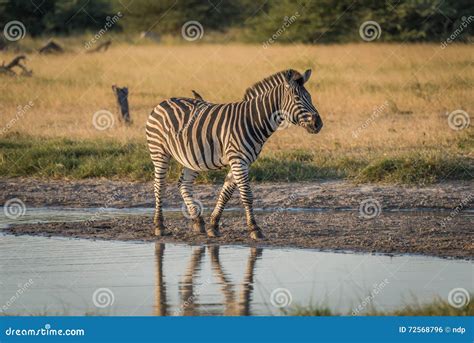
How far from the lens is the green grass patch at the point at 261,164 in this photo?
13.5 metres

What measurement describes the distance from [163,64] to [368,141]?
43.5 ft

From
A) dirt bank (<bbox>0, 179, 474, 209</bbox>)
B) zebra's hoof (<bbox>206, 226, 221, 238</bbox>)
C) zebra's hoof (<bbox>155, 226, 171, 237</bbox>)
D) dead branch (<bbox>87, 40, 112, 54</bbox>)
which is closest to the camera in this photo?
zebra's hoof (<bbox>206, 226, 221, 238</bbox>)

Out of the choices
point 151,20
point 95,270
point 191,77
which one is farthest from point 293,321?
point 151,20

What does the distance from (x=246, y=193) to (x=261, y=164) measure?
3.86m

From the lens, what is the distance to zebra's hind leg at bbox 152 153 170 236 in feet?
35.9

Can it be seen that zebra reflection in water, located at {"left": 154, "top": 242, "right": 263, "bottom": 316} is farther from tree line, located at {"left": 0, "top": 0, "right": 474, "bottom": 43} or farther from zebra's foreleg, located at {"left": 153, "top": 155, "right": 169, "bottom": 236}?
tree line, located at {"left": 0, "top": 0, "right": 474, "bottom": 43}

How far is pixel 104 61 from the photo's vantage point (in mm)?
29938

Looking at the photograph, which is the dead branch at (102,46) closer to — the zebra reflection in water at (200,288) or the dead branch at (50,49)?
the dead branch at (50,49)

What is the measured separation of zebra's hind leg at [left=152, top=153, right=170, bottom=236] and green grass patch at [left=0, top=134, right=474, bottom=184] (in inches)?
95.9

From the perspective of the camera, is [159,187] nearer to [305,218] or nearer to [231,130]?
[231,130]

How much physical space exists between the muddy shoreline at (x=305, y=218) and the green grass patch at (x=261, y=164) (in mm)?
289

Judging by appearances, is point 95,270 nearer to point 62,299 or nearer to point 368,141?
point 62,299

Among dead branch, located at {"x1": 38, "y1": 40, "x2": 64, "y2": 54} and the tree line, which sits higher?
the tree line

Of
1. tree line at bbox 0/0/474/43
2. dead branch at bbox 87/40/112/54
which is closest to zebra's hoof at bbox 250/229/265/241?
tree line at bbox 0/0/474/43
